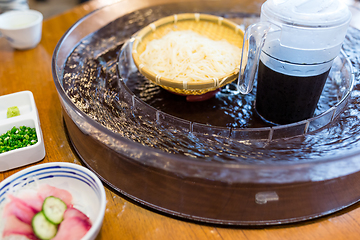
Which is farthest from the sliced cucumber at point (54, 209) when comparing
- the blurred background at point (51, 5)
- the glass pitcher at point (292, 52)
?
the blurred background at point (51, 5)

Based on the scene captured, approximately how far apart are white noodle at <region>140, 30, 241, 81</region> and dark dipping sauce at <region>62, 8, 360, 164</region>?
96 millimetres

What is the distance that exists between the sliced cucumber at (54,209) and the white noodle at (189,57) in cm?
47

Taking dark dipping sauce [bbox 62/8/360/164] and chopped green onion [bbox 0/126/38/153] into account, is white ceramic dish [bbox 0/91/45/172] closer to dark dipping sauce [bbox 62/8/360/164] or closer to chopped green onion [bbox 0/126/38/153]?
chopped green onion [bbox 0/126/38/153]

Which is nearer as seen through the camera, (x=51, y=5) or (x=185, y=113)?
(x=185, y=113)

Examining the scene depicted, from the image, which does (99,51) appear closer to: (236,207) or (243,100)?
(243,100)

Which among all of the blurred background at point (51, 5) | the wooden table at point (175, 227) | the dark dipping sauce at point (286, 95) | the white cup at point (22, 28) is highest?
the dark dipping sauce at point (286, 95)

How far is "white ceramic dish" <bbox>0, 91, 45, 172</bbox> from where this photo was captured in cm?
76

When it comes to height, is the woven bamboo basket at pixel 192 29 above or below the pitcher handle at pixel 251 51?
below

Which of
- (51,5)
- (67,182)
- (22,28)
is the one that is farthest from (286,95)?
(51,5)

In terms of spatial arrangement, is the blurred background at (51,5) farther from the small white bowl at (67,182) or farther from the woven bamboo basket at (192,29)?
the small white bowl at (67,182)

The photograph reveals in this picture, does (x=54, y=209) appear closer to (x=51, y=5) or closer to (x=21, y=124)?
(x=21, y=124)

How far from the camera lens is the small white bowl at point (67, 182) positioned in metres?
0.64

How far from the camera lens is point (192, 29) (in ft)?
Answer: 3.76

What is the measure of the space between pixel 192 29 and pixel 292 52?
0.51 meters
